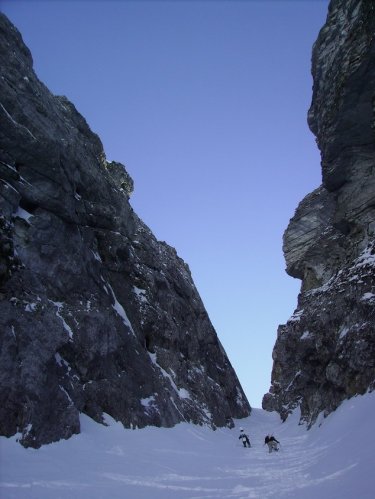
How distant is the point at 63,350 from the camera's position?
65.3 ft

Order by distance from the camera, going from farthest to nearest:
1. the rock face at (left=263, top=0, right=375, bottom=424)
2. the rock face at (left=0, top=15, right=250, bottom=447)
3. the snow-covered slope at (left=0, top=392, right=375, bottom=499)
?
the rock face at (left=263, top=0, right=375, bottom=424)
the rock face at (left=0, top=15, right=250, bottom=447)
the snow-covered slope at (left=0, top=392, right=375, bottom=499)

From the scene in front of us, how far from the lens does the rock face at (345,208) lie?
2264 cm

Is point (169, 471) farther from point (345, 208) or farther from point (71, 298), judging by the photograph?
point (345, 208)

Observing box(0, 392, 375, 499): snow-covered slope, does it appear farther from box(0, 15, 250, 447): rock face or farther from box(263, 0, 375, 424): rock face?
box(263, 0, 375, 424): rock face

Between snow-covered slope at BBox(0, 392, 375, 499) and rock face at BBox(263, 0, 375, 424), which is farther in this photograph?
rock face at BBox(263, 0, 375, 424)

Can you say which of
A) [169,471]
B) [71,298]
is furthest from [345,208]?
[169,471]

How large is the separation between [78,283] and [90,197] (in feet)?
31.6

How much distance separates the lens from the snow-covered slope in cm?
959

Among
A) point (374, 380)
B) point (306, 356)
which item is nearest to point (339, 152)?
point (306, 356)

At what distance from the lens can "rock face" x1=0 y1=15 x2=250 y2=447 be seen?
16531mm

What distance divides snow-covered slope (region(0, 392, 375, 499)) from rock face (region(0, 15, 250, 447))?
1.39 m

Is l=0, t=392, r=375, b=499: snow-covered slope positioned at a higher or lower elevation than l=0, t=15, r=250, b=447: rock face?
lower

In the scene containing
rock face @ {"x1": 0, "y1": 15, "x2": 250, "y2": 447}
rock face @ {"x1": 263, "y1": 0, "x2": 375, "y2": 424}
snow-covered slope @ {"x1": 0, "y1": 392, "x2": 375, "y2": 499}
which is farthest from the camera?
rock face @ {"x1": 263, "y1": 0, "x2": 375, "y2": 424}

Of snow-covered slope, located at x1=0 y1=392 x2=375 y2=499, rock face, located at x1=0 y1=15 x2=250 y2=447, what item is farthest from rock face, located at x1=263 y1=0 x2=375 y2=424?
rock face, located at x1=0 y1=15 x2=250 y2=447
